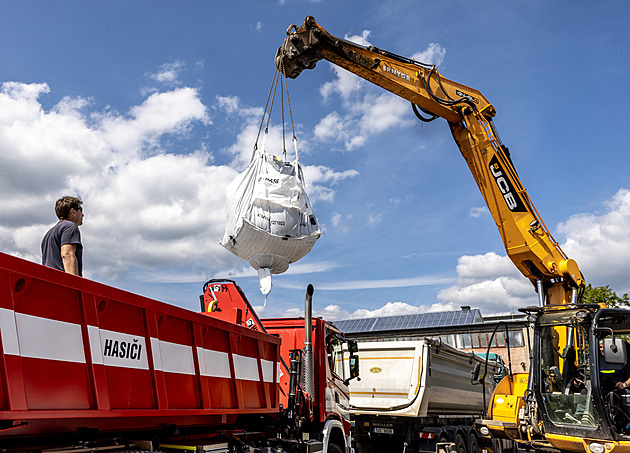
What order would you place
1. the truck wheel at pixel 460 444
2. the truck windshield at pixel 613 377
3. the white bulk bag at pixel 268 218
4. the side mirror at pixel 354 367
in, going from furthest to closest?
the truck wheel at pixel 460 444 → the side mirror at pixel 354 367 → the white bulk bag at pixel 268 218 → the truck windshield at pixel 613 377

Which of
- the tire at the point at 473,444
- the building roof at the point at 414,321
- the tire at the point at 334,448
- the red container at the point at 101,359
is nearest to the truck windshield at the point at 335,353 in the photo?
the tire at the point at 334,448

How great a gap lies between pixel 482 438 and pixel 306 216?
7491 mm

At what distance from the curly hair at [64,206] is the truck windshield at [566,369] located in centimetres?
647

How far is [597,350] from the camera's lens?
6992 mm

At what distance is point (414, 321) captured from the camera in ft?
135

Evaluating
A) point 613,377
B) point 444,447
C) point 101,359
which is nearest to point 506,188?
point 613,377

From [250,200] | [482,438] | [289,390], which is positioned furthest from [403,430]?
[250,200]

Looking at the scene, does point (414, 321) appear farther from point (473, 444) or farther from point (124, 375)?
point (124, 375)

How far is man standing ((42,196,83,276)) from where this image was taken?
4.20 meters

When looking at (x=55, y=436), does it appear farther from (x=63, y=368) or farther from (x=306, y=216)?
(x=306, y=216)

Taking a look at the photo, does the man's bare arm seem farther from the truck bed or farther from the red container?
the truck bed

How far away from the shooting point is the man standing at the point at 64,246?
4195 millimetres

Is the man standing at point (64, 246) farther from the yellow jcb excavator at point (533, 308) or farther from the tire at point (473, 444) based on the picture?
the tire at point (473, 444)

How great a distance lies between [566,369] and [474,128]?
15.7 feet
